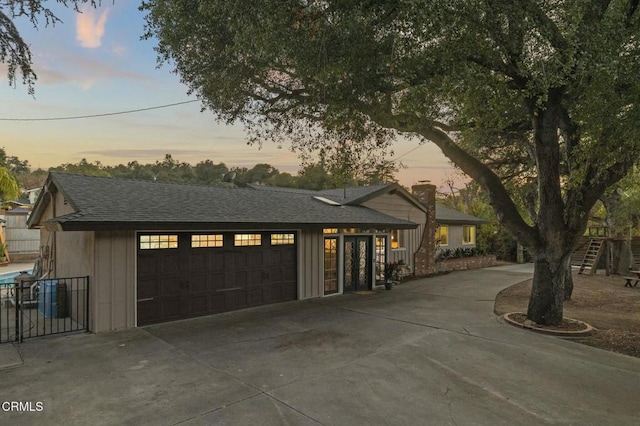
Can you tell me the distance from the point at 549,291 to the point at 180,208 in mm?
9314

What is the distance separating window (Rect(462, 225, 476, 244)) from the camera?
2480 centimetres

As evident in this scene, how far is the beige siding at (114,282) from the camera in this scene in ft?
26.3

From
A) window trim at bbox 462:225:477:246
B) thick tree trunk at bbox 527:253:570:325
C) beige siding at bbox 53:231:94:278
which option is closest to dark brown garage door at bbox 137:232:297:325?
beige siding at bbox 53:231:94:278

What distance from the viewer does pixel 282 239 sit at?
38.0ft

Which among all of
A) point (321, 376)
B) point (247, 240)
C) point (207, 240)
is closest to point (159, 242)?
point (207, 240)

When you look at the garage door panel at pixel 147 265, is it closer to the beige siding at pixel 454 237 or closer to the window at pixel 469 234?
the beige siding at pixel 454 237

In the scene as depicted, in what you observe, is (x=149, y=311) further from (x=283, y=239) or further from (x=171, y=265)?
(x=283, y=239)

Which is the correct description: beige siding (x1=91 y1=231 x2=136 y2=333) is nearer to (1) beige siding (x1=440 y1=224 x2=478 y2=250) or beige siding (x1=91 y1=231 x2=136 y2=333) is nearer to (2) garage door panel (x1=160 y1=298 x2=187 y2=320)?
(2) garage door panel (x1=160 y1=298 x2=187 y2=320)

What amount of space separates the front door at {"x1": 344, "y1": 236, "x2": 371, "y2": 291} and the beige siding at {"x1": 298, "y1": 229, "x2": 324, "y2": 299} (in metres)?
1.32

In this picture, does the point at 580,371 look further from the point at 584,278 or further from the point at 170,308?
the point at 584,278

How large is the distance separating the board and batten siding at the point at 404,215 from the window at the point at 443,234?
3.55 m

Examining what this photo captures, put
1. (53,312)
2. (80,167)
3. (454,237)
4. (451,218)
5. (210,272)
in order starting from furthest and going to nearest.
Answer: (80,167), (454,237), (451,218), (210,272), (53,312)

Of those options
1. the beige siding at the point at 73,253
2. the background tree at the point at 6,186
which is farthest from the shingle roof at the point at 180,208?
the background tree at the point at 6,186

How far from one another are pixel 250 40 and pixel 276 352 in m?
5.56
